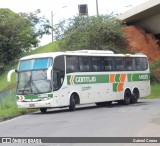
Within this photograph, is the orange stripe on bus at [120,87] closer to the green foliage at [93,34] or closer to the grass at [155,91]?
the grass at [155,91]

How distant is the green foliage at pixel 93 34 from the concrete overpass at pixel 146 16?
163cm

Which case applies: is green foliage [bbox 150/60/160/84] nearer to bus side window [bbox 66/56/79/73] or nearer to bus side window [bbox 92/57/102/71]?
bus side window [bbox 92/57/102/71]

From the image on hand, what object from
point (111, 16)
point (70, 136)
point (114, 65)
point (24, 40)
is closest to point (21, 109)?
point (114, 65)

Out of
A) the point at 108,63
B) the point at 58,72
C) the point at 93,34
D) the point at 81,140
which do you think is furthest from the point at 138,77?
the point at 81,140

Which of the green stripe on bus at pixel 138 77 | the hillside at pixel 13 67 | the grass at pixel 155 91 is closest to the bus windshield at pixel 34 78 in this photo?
the green stripe on bus at pixel 138 77

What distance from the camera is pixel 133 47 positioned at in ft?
164

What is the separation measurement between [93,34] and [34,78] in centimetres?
2065

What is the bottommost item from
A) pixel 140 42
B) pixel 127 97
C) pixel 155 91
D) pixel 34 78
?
pixel 127 97

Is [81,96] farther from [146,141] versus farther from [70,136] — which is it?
[146,141]

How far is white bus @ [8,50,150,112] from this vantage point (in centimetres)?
2558

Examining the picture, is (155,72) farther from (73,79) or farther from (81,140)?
(81,140)

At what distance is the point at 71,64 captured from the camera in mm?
26875

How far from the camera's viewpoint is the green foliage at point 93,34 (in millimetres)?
45406

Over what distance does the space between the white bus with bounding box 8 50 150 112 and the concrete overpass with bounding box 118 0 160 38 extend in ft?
43.6
